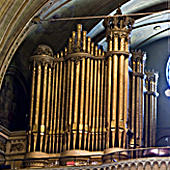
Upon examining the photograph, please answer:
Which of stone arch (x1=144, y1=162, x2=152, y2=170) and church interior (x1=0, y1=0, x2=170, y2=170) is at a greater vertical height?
church interior (x1=0, y1=0, x2=170, y2=170)

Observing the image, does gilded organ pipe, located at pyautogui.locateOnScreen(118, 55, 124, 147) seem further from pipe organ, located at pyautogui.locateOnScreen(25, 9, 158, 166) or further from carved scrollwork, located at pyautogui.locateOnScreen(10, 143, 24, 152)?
carved scrollwork, located at pyautogui.locateOnScreen(10, 143, 24, 152)

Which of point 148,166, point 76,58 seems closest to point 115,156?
point 148,166

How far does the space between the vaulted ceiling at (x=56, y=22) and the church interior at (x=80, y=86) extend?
3 cm

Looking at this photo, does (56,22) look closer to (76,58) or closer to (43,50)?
(43,50)

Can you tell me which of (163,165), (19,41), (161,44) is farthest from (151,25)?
(163,165)

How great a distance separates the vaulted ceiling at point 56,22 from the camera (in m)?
18.9

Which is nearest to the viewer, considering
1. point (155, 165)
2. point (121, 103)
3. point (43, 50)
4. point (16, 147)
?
point (155, 165)

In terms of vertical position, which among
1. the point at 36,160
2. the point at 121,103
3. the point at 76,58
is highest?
the point at 76,58

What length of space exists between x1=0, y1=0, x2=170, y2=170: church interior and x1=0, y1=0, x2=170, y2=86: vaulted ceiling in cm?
3

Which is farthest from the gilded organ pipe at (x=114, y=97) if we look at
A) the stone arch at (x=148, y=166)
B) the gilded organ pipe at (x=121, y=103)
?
the stone arch at (x=148, y=166)

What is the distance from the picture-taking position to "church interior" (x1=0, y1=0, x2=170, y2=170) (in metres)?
18.5

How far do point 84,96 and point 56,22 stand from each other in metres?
2.84

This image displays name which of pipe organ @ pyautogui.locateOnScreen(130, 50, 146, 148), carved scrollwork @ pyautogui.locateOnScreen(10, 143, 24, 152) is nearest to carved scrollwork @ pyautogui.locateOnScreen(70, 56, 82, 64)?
pipe organ @ pyautogui.locateOnScreen(130, 50, 146, 148)

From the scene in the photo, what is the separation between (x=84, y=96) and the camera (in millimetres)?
19047
